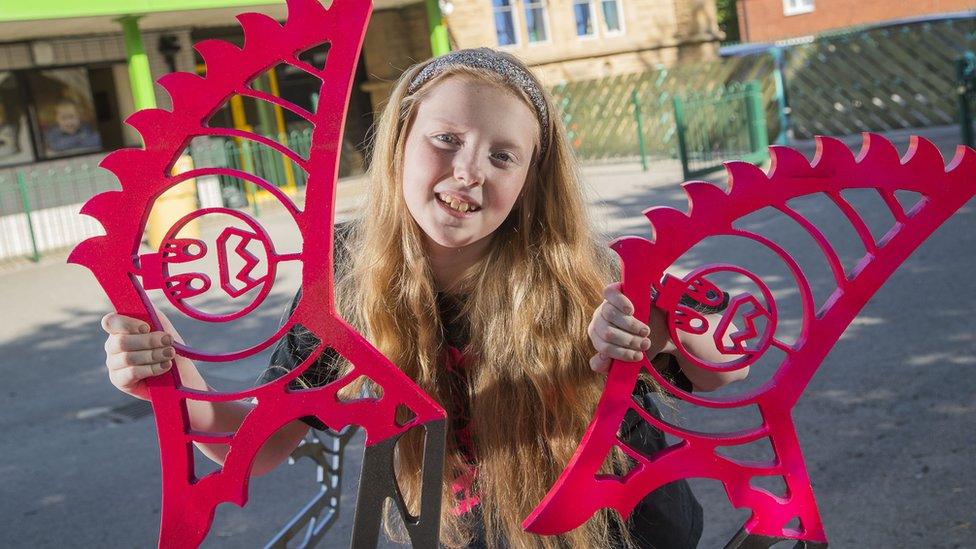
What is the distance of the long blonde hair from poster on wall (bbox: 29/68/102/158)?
47.4 feet

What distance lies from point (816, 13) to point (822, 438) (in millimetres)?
31546

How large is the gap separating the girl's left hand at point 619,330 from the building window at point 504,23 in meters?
18.7

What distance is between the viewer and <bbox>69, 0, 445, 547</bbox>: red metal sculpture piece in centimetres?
150

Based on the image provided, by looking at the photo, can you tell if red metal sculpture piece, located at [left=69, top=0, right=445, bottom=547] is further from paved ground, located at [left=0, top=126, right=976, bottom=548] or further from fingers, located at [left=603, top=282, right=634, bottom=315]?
paved ground, located at [left=0, top=126, right=976, bottom=548]

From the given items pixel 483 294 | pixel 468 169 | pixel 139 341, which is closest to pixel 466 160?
pixel 468 169

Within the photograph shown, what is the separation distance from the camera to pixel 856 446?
4105 mm

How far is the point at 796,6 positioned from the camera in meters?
34.1

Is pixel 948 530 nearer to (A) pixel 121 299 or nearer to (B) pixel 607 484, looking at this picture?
(B) pixel 607 484

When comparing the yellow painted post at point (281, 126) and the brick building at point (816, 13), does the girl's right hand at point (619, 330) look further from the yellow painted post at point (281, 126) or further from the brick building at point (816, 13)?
the brick building at point (816, 13)

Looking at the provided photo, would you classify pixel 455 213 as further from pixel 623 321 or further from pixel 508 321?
pixel 623 321

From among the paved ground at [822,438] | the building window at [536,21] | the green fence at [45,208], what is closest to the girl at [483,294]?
the paved ground at [822,438]

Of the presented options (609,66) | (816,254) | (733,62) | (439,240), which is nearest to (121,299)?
(439,240)

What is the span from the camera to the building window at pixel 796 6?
3347 centimetres

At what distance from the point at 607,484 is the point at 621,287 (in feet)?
0.98
